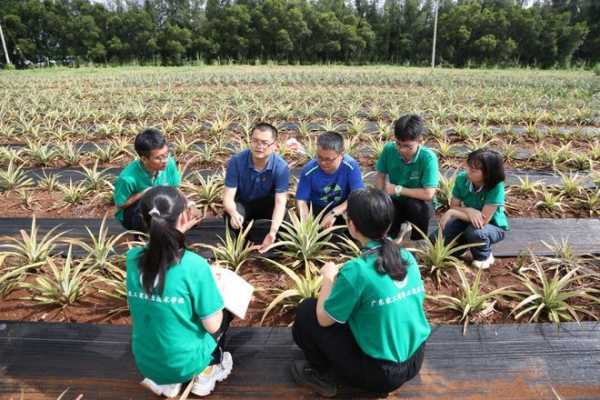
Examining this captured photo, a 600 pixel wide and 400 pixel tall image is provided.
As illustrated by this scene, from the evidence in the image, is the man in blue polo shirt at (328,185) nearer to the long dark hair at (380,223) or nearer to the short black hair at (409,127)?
the short black hair at (409,127)

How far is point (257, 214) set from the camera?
3.29 metres

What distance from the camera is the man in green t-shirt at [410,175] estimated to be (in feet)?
9.32

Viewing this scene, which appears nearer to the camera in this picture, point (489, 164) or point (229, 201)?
point (489, 164)

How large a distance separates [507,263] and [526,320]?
72 centimetres

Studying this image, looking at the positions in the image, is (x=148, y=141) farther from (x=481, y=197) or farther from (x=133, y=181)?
(x=481, y=197)

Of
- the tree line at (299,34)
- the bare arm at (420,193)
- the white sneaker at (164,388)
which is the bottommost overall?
the white sneaker at (164,388)

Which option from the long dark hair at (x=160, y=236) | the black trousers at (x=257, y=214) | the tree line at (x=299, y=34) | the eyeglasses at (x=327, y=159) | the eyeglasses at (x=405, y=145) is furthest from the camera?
the tree line at (x=299, y=34)

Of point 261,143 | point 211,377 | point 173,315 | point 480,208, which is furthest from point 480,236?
point 173,315

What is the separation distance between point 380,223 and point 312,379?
0.86 meters

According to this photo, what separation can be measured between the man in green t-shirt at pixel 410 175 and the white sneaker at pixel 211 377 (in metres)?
1.97

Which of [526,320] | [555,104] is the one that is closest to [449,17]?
[555,104]

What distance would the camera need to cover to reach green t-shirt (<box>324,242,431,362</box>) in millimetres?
1447

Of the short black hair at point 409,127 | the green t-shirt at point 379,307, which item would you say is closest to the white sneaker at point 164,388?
the green t-shirt at point 379,307

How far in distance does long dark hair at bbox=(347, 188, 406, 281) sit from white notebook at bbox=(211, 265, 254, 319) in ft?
2.42
